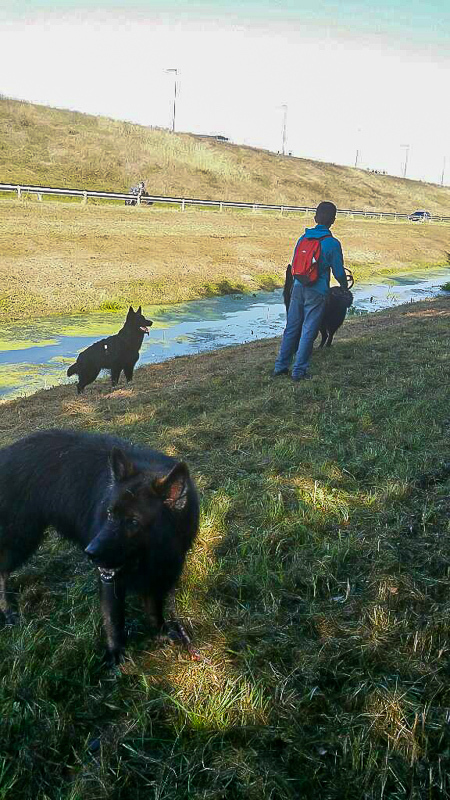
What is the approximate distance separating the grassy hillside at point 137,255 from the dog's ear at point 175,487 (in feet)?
54.7

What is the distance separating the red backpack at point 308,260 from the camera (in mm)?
7590

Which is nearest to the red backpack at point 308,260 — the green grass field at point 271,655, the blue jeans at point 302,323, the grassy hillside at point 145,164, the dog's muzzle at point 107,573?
the blue jeans at point 302,323

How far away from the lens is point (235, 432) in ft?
19.8

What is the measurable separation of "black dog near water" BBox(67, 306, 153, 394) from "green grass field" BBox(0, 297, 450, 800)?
5.33 meters

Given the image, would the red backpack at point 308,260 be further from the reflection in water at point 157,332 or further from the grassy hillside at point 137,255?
the grassy hillside at point 137,255

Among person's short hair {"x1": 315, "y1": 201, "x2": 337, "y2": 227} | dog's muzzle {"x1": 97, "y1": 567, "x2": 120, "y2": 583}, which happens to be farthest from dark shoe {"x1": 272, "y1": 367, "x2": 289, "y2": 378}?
dog's muzzle {"x1": 97, "y1": 567, "x2": 120, "y2": 583}

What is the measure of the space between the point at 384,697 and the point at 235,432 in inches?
152

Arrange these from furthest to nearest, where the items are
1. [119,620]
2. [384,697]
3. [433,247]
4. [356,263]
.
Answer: [433,247] → [356,263] → [119,620] → [384,697]

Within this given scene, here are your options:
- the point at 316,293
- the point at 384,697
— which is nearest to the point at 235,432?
the point at 316,293

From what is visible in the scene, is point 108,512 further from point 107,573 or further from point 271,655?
point 271,655

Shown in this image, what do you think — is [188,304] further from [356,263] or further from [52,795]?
[52,795]

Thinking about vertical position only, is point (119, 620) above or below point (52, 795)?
above

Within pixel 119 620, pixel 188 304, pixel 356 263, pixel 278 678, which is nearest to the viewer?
pixel 278 678

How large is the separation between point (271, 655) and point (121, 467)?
3.75 feet
